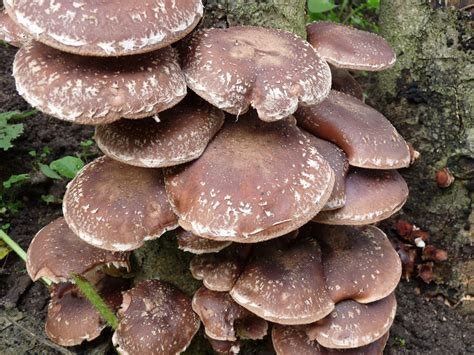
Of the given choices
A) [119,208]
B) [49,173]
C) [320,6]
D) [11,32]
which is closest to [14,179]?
[49,173]

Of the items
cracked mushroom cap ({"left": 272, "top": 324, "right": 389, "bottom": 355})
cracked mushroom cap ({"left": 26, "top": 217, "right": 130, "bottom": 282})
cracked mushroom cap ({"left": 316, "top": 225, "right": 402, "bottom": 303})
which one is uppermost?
cracked mushroom cap ({"left": 316, "top": 225, "right": 402, "bottom": 303})

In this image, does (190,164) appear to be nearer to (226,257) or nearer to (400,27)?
(226,257)

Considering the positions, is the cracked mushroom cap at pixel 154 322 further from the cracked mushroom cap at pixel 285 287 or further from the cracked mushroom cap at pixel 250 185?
the cracked mushroom cap at pixel 250 185

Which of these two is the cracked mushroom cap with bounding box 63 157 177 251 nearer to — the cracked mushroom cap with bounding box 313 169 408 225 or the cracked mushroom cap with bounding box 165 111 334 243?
the cracked mushroom cap with bounding box 165 111 334 243

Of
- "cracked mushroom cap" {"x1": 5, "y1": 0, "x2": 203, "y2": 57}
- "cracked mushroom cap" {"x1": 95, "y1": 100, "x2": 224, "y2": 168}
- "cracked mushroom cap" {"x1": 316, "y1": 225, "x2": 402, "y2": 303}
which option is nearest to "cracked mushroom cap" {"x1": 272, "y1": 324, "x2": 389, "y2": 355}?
"cracked mushroom cap" {"x1": 316, "y1": 225, "x2": 402, "y2": 303}

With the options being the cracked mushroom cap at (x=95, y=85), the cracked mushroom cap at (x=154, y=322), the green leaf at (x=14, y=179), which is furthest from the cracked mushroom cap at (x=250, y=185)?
the green leaf at (x=14, y=179)

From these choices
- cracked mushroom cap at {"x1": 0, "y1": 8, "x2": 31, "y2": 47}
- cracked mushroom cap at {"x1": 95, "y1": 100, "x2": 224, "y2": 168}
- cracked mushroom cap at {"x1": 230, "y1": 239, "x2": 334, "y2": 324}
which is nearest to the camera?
cracked mushroom cap at {"x1": 95, "y1": 100, "x2": 224, "y2": 168}

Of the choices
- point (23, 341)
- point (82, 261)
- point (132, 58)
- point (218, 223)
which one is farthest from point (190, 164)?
point (23, 341)

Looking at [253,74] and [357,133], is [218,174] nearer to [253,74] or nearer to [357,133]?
[253,74]
